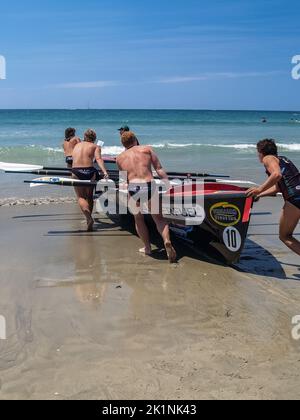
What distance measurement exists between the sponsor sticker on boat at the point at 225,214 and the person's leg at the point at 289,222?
51cm

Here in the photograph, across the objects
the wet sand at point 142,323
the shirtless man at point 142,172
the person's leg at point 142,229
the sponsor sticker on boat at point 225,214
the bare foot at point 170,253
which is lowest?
the wet sand at point 142,323

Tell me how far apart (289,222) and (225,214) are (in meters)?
0.75

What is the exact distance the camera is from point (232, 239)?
5.77 metres

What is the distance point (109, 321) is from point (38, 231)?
3.63 m

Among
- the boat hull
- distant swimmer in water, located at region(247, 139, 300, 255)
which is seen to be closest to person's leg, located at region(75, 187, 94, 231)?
the boat hull

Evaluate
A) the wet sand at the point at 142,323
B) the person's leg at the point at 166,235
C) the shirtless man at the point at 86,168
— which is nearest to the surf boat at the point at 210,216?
the person's leg at the point at 166,235

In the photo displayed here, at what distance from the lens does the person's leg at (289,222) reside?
5391 mm

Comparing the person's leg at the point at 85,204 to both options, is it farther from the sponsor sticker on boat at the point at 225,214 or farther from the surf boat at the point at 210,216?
the sponsor sticker on boat at the point at 225,214

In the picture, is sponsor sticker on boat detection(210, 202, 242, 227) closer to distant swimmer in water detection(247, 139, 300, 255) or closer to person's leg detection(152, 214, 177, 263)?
distant swimmer in water detection(247, 139, 300, 255)

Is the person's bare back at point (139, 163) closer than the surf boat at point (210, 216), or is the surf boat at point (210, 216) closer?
the surf boat at point (210, 216)

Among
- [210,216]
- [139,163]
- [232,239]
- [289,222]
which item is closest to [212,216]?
[210,216]

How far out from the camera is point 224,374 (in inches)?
133

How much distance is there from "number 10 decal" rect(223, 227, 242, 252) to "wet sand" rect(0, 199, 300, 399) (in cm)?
27
